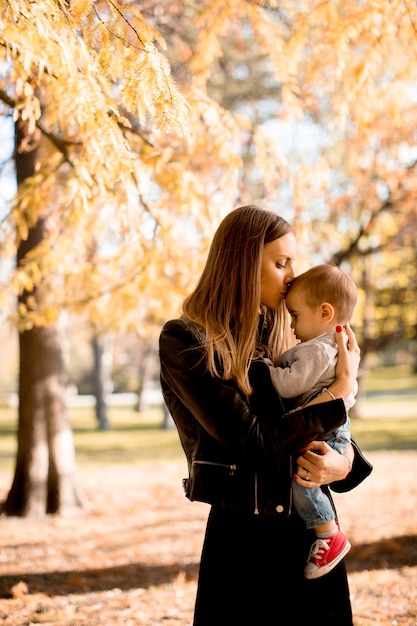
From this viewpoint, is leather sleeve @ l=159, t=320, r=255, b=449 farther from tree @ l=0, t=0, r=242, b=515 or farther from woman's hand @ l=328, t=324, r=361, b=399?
tree @ l=0, t=0, r=242, b=515

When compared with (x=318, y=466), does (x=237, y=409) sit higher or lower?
higher

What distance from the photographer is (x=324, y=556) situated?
220 centimetres

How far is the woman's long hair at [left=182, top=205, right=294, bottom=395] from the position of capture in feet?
7.26

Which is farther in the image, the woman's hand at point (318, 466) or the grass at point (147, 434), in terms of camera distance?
the grass at point (147, 434)

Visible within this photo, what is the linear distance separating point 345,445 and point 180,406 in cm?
61

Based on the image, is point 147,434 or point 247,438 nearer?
point 247,438

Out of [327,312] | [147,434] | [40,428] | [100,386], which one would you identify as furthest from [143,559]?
[100,386]

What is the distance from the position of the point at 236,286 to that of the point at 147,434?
18308 millimetres

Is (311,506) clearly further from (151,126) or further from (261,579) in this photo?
(151,126)

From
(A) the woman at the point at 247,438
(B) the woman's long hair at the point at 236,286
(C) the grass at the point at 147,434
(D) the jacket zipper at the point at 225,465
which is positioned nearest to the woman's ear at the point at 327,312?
(A) the woman at the point at 247,438

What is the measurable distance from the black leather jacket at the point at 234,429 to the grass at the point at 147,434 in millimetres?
12000

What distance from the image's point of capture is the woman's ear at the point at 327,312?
2379mm

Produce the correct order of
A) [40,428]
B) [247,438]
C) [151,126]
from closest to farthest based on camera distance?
[247,438] < [151,126] < [40,428]

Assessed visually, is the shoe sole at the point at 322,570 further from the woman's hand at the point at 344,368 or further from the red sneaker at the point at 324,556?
the woman's hand at the point at 344,368
